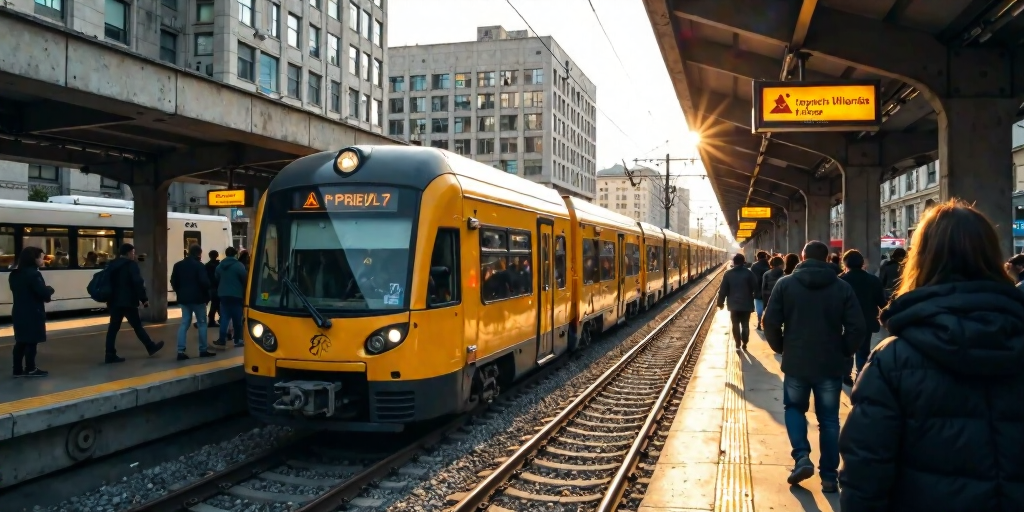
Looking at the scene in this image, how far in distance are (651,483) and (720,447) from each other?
1351mm

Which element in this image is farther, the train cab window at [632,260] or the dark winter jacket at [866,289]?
the train cab window at [632,260]

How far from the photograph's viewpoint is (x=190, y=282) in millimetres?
9992

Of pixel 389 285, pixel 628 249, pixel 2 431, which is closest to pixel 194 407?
pixel 2 431

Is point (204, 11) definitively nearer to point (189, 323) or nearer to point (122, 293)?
point (189, 323)

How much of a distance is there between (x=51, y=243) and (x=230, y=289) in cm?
970

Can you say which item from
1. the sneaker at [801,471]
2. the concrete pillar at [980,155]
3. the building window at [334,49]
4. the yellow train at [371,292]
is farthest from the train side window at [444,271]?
the building window at [334,49]

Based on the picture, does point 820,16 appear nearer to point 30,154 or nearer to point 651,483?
point 651,483

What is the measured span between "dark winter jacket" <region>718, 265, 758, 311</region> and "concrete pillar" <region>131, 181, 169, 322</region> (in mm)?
11169

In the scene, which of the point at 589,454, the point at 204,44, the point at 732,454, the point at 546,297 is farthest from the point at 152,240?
the point at 204,44

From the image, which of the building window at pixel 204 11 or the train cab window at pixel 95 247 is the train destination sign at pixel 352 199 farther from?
the building window at pixel 204 11

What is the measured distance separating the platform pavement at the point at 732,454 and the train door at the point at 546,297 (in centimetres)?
218

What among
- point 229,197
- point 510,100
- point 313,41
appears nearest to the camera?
point 229,197

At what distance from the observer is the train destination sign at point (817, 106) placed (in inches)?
410

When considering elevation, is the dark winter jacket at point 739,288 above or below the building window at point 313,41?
below
